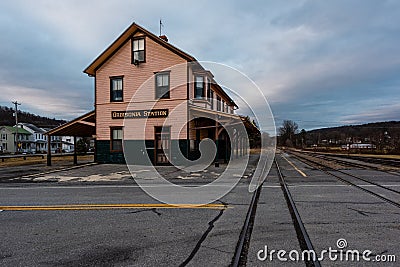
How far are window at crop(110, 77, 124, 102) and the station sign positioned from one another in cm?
101

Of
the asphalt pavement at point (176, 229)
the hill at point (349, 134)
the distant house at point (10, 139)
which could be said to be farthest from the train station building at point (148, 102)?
the distant house at point (10, 139)

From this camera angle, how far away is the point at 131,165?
19.6 metres

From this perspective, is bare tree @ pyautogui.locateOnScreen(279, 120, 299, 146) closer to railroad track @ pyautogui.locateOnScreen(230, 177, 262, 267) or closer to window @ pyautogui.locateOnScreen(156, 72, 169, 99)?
window @ pyautogui.locateOnScreen(156, 72, 169, 99)

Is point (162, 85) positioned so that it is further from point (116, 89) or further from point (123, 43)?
point (123, 43)

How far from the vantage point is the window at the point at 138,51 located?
1991 cm

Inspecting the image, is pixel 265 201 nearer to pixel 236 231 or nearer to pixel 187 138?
pixel 236 231

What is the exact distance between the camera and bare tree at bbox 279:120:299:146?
10976cm

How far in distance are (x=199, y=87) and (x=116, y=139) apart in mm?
6717

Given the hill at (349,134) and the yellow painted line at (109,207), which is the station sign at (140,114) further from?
the hill at (349,134)

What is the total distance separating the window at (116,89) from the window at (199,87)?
5.12 metres

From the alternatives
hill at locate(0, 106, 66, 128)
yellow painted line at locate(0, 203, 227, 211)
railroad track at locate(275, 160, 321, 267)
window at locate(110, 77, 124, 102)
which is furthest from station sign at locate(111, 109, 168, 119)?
hill at locate(0, 106, 66, 128)

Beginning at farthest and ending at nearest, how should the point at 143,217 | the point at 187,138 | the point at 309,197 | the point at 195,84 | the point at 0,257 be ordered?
the point at 195,84, the point at 187,138, the point at 309,197, the point at 143,217, the point at 0,257

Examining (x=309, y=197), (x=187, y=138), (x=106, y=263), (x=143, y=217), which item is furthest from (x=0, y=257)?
(x=187, y=138)

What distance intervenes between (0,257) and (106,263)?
1498 millimetres
